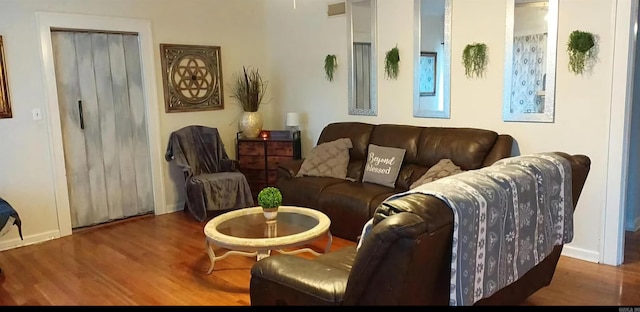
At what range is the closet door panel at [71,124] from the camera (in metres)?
4.38

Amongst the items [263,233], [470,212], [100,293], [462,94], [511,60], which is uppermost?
[511,60]

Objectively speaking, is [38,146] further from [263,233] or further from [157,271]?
[263,233]

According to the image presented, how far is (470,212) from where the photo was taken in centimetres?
179

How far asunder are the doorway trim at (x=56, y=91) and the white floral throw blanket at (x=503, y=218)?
3674 mm

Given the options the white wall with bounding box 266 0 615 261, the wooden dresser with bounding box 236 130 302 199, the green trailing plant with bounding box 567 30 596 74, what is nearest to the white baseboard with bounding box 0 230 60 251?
the wooden dresser with bounding box 236 130 302 199

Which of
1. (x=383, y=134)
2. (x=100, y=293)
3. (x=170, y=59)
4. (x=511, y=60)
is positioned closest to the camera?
(x=100, y=293)


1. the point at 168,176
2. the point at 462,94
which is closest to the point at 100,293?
the point at 168,176

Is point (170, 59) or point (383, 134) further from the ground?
point (170, 59)

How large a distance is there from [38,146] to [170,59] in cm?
153

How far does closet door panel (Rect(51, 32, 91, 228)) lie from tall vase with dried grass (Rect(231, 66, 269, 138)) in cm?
168

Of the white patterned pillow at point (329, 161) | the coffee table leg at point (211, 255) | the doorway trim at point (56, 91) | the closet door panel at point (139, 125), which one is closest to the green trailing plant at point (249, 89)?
the doorway trim at point (56, 91)

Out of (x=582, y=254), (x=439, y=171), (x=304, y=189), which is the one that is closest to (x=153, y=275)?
(x=304, y=189)

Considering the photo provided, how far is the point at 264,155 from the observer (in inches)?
209

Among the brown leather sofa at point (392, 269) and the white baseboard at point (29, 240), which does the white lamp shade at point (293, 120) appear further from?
the brown leather sofa at point (392, 269)
